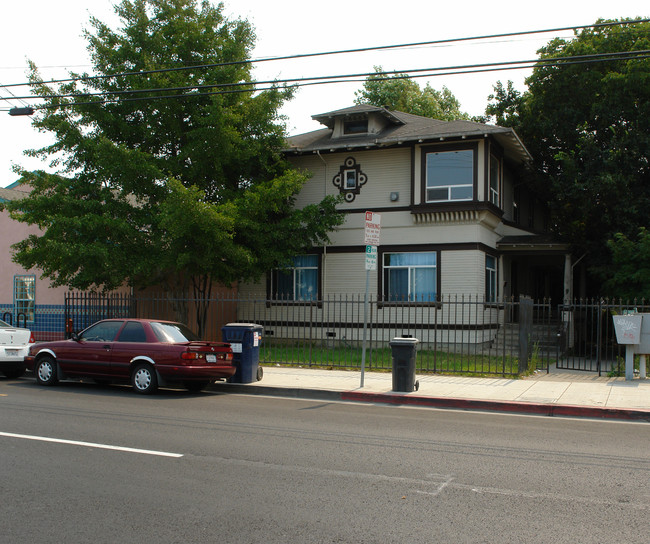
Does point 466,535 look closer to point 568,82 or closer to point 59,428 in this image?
point 59,428

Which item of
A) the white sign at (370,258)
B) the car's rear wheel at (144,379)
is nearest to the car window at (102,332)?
the car's rear wheel at (144,379)

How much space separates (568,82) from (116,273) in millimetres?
17725

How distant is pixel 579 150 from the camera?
23516 mm

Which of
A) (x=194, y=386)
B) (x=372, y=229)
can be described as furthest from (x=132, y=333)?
(x=372, y=229)

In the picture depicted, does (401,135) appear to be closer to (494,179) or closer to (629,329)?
(494,179)

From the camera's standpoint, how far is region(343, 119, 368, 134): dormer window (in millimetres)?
23828

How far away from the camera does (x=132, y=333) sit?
12703 millimetres

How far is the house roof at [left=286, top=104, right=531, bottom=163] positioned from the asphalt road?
43.0ft

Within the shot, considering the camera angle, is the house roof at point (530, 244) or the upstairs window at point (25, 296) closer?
the house roof at point (530, 244)

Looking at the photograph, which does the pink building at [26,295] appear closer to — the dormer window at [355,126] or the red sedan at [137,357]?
the red sedan at [137,357]

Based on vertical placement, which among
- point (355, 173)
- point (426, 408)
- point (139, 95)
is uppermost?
point (139, 95)

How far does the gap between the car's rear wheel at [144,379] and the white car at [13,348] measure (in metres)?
3.45

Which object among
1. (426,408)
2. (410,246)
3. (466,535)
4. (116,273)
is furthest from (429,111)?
(466,535)

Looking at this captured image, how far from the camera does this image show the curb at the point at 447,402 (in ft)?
34.7
